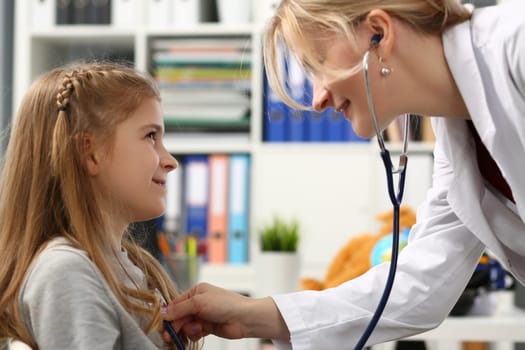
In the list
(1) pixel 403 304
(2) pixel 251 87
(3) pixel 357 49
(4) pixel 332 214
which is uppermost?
(3) pixel 357 49

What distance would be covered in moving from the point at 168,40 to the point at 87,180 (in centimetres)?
190

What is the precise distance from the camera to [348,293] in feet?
4.17

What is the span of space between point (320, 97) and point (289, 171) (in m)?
1.77

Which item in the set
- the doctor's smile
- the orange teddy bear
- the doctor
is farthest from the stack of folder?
the doctor

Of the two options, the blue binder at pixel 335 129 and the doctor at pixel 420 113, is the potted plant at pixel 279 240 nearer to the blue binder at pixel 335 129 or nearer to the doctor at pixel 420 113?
the blue binder at pixel 335 129

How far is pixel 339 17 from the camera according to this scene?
1.08 meters

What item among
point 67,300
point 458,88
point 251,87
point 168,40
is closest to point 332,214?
point 251,87

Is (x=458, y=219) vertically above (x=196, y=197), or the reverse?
(x=458, y=219)

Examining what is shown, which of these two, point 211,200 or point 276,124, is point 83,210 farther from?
point 276,124

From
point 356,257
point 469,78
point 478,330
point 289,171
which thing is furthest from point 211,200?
point 469,78

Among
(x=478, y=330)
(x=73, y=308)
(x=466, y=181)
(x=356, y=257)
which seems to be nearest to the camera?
(x=73, y=308)

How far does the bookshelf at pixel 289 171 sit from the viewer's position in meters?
2.84

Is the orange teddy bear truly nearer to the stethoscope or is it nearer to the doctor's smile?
the doctor's smile

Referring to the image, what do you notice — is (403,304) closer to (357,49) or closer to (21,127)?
(357,49)
